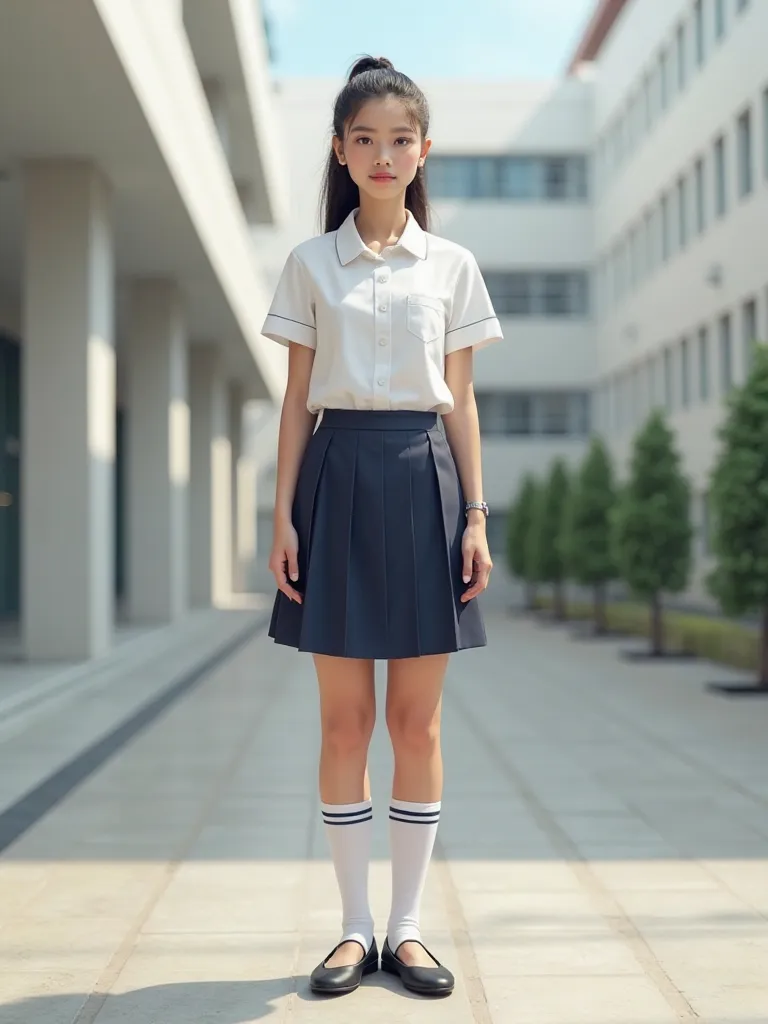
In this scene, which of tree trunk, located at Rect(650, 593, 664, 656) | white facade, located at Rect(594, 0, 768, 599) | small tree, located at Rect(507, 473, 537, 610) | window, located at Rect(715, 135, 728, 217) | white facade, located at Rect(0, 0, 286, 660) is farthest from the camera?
small tree, located at Rect(507, 473, 537, 610)

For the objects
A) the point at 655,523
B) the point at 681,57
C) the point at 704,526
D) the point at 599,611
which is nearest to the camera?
the point at 655,523

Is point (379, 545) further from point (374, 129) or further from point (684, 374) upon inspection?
point (684, 374)

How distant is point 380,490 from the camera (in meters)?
3.35

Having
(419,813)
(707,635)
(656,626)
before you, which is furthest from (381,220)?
(656,626)

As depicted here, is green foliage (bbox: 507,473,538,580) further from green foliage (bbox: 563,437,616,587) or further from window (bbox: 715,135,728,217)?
green foliage (bbox: 563,437,616,587)

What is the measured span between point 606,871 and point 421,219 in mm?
2378

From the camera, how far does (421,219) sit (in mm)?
3619

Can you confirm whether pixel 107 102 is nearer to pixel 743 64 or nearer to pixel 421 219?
pixel 421 219

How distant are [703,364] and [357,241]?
2197 centimetres

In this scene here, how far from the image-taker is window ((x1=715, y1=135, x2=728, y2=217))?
22719mm

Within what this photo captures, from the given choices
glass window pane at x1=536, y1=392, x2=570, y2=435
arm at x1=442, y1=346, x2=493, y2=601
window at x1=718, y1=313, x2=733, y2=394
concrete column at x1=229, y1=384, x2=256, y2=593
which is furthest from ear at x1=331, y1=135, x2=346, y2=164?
glass window pane at x1=536, y1=392, x2=570, y2=435

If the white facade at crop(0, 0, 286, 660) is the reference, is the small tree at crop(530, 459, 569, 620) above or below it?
below

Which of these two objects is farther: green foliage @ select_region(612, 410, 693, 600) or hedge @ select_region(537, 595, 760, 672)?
green foliage @ select_region(612, 410, 693, 600)

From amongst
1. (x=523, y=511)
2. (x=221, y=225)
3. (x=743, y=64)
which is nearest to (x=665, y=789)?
(x=221, y=225)
